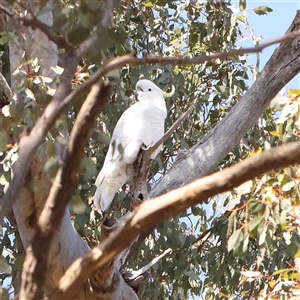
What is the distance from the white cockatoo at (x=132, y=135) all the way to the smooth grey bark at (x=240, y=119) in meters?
0.20

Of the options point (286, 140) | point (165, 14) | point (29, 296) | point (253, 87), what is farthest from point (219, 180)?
point (165, 14)

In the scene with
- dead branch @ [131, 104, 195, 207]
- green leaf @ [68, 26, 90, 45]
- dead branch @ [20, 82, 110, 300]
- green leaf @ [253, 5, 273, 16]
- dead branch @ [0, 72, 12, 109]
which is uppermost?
green leaf @ [253, 5, 273, 16]

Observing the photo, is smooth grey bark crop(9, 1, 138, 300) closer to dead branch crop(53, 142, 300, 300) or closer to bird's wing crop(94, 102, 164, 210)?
bird's wing crop(94, 102, 164, 210)

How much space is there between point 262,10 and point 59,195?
1.86m

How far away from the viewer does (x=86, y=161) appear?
3.73 ft

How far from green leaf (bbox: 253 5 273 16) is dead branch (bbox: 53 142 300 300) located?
1.82 meters

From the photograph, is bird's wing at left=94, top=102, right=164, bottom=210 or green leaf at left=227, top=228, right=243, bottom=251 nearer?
green leaf at left=227, top=228, right=243, bottom=251

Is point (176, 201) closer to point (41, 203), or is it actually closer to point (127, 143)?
point (41, 203)

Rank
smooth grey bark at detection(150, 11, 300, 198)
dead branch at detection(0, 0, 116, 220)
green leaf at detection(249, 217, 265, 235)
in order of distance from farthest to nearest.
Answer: smooth grey bark at detection(150, 11, 300, 198), green leaf at detection(249, 217, 265, 235), dead branch at detection(0, 0, 116, 220)

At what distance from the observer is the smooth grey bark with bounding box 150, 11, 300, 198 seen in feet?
7.71

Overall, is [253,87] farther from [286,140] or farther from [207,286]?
[207,286]

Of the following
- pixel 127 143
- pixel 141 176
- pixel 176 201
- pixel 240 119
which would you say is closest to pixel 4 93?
pixel 141 176

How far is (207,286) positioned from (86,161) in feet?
7.53

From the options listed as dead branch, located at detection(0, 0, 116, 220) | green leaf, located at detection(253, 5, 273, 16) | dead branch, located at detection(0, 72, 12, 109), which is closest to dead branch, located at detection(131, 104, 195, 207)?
dead branch, located at detection(0, 72, 12, 109)
